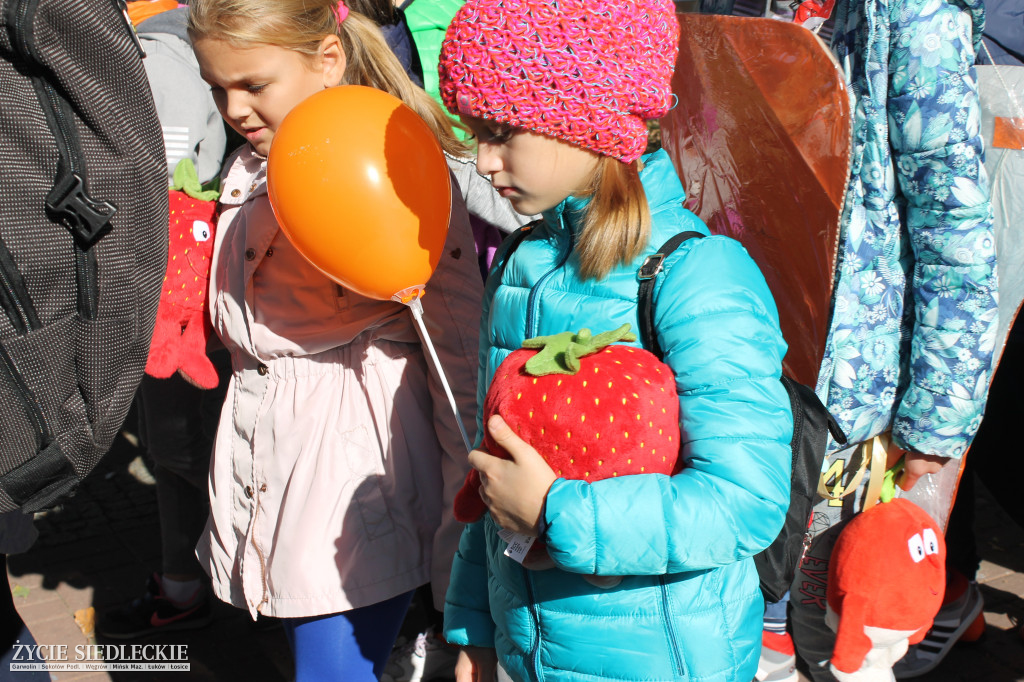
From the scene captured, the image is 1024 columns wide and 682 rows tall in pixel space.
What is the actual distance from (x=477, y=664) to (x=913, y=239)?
138 centimetres

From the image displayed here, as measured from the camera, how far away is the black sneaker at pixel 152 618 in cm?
354

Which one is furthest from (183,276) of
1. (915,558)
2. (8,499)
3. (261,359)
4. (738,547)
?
(915,558)

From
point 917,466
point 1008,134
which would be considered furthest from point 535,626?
point 1008,134

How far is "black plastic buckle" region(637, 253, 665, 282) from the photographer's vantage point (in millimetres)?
1446

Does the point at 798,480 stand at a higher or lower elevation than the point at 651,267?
lower

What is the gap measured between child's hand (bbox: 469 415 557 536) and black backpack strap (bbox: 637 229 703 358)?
0.30 meters

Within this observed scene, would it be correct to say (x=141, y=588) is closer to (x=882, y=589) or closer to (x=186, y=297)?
(x=186, y=297)

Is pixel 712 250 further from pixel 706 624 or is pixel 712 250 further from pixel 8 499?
pixel 8 499

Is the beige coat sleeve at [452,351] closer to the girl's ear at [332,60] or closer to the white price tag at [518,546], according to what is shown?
the girl's ear at [332,60]

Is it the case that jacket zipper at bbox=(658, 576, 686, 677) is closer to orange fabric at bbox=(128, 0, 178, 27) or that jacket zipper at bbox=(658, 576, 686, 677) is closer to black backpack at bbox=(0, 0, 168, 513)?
black backpack at bbox=(0, 0, 168, 513)

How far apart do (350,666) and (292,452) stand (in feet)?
1.75

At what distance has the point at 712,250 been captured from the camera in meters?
1.44

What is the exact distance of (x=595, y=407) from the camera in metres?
1.27

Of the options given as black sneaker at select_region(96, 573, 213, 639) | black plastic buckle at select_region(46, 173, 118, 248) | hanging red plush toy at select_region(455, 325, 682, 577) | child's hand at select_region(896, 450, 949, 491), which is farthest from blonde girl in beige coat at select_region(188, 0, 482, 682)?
black sneaker at select_region(96, 573, 213, 639)
